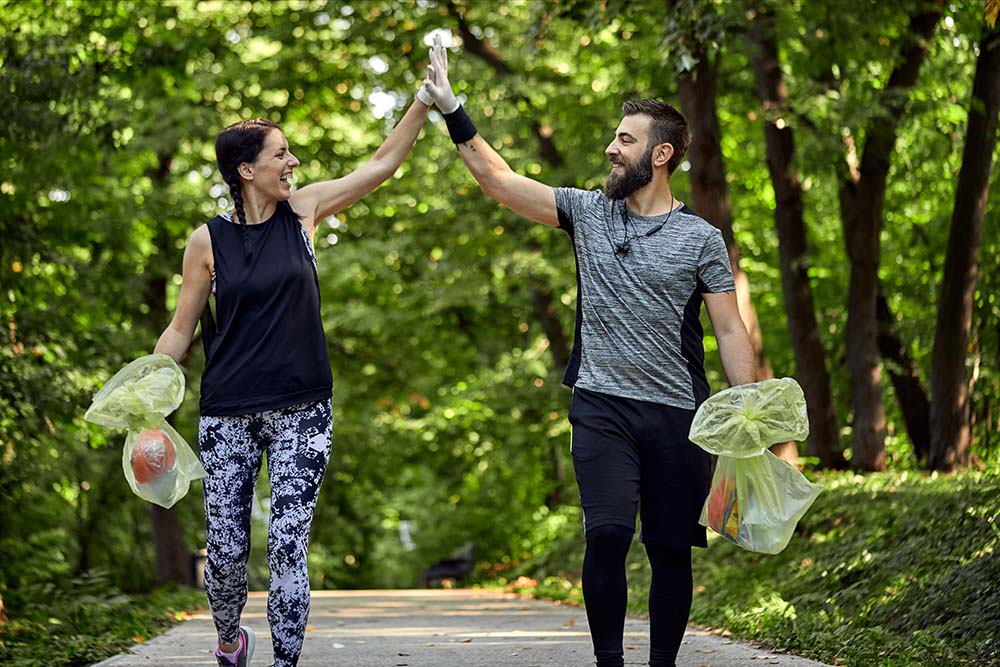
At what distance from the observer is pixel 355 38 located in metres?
18.0

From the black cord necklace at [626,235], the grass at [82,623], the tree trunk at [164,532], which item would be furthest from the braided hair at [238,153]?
the tree trunk at [164,532]

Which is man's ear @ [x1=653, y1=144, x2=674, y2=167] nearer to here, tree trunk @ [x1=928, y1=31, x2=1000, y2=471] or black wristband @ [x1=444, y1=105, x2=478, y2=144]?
black wristband @ [x1=444, y1=105, x2=478, y2=144]

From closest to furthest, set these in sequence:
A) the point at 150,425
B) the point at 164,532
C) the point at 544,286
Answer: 1. the point at 150,425
2. the point at 164,532
3. the point at 544,286

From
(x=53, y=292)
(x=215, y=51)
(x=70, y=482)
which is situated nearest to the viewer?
(x=53, y=292)

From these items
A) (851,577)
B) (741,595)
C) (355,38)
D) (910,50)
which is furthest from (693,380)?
(355,38)

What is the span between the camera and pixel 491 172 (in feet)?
17.3

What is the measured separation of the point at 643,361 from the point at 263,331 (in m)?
1.36

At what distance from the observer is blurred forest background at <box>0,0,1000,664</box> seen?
1209cm

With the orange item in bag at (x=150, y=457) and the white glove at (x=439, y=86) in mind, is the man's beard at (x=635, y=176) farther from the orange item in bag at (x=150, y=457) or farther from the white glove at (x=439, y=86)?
the orange item in bag at (x=150, y=457)

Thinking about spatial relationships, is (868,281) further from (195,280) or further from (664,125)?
(195,280)

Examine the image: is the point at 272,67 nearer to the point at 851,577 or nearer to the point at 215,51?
the point at 215,51

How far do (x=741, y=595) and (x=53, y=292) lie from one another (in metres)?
7.42

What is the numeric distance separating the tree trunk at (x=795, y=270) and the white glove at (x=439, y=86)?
9237mm

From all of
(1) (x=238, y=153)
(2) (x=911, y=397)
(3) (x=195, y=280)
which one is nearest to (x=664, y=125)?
(1) (x=238, y=153)
